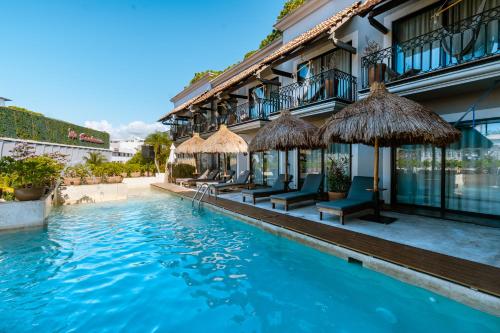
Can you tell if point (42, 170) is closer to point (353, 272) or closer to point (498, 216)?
point (353, 272)

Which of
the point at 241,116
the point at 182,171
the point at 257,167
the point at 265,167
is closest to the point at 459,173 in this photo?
the point at 265,167

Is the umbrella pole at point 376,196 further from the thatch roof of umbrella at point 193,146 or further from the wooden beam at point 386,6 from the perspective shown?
the thatch roof of umbrella at point 193,146

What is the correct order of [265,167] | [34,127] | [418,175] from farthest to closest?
[34,127]
[265,167]
[418,175]

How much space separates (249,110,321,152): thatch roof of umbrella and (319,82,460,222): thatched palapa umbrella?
2.08 m

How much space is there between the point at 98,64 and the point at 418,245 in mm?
23773

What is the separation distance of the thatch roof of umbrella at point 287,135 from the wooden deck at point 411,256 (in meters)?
3.06

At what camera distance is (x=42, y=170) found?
7.90m

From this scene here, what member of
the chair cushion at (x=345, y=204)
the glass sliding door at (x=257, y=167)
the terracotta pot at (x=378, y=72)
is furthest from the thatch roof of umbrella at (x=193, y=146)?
the terracotta pot at (x=378, y=72)

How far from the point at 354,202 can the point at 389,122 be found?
7.46 feet

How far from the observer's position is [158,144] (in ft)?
74.4

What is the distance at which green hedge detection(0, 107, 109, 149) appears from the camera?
1530 centimetres

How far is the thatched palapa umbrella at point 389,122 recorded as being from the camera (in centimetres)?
554

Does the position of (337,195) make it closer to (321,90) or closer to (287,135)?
(287,135)

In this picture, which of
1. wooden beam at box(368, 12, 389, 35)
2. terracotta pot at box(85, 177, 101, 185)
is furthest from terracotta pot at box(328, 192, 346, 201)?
terracotta pot at box(85, 177, 101, 185)
